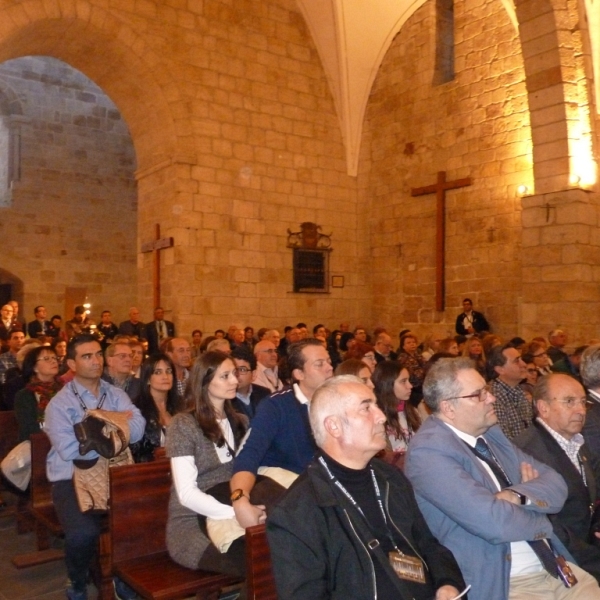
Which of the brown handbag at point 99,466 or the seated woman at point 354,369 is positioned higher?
the seated woman at point 354,369

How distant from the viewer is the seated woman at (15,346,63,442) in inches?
173

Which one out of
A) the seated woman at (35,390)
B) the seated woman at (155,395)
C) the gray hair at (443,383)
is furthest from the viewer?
the seated woman at (35,390)

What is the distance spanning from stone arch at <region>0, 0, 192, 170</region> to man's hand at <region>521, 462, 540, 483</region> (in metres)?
8.66

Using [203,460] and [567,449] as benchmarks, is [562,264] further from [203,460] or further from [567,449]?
[203,460]

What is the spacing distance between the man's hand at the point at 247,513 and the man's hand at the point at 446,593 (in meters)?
0.73

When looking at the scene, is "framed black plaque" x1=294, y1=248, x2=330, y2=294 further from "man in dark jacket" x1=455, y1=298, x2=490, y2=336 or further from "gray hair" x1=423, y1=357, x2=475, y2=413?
"gray hair" x1=423, y1=357, x2=475, y2=413

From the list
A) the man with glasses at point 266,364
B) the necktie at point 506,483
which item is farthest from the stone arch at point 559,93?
the necktie at point 506,483

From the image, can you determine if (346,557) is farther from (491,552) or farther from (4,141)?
(4,141)

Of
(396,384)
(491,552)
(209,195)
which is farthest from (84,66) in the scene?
(491,552)

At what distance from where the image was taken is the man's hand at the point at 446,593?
83.4 inches

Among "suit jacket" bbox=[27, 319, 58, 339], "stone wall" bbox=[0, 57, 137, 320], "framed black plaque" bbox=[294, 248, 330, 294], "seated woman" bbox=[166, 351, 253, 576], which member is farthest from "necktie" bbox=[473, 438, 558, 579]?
"stone wall" bbox=[0, 57, 137, 320]

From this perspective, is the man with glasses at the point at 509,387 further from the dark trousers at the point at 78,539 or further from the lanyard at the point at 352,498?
the dark trousers at the point at 78,539

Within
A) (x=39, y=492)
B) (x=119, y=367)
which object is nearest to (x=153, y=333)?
(x=119, y=367)

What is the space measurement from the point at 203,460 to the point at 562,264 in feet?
22.8
